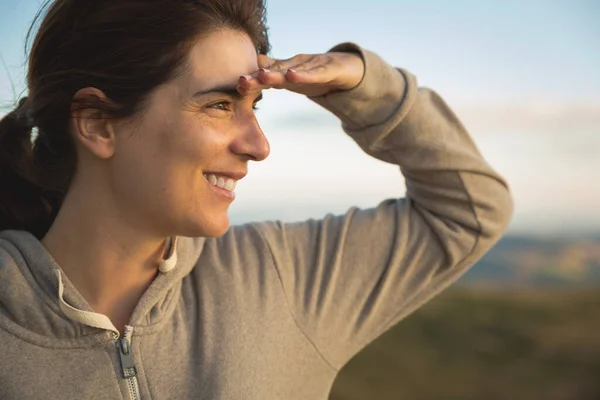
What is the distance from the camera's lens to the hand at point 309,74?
1.83 m

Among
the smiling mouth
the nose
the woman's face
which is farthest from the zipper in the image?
the nose

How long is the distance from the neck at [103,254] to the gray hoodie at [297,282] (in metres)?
0.06

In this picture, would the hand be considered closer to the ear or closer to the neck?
the ear

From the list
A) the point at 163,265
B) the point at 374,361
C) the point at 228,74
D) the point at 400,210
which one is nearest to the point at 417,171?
the point at 400,210

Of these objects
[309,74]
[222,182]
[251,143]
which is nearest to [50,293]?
[222,182]

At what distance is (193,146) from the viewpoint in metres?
1.80

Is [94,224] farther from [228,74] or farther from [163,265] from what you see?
[228,74]

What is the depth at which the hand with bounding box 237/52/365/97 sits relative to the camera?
1825mm

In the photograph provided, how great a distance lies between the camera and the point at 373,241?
6.93 feet

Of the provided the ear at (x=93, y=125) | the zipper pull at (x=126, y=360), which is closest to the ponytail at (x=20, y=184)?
the ear at (x=93, y=125)

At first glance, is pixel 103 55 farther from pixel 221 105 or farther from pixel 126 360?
pixel 126 360

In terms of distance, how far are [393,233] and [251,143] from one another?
1.73 ft

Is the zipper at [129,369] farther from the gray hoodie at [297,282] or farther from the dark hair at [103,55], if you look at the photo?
the dark hair at [103,55]

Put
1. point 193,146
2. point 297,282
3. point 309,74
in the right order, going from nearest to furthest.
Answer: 1. point 193,146
2. point 309,74
3. point 297,282
